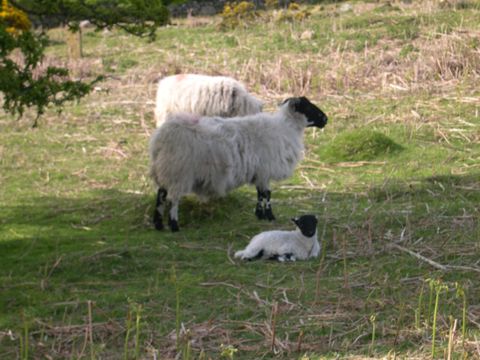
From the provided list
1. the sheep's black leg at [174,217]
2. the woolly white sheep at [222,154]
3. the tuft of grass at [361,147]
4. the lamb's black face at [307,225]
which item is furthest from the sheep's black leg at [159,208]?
the tuft of grass at [361,147]

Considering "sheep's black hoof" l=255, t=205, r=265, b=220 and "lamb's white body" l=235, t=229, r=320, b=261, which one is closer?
"lamb's white body" l=235, t=229, r=320, b=261

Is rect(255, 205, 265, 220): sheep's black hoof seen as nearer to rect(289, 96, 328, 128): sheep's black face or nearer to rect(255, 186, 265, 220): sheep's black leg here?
rect(255, 186, 265, 220): sheep's black leg

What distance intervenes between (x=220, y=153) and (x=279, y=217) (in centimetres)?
104

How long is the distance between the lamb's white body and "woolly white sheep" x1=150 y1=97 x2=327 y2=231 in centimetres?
151

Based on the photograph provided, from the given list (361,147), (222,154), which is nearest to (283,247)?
(222,154)

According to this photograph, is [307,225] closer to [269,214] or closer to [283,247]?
[283,247]

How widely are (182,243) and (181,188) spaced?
685 mm

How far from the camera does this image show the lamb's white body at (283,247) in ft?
27.9

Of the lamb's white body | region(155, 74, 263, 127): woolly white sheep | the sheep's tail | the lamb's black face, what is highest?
region(155, 74, 263, 127): woolly white sheep

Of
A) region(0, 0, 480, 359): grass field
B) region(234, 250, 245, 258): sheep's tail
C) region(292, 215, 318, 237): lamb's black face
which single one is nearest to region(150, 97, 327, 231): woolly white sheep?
region(0, 0, 480, 359): grass field

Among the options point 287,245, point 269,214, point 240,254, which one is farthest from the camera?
point 269,214

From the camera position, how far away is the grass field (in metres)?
6.52

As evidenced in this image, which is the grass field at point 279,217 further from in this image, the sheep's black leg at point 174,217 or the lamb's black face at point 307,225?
the lamb's black face at point 307,225

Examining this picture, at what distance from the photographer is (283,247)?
28.0ft
